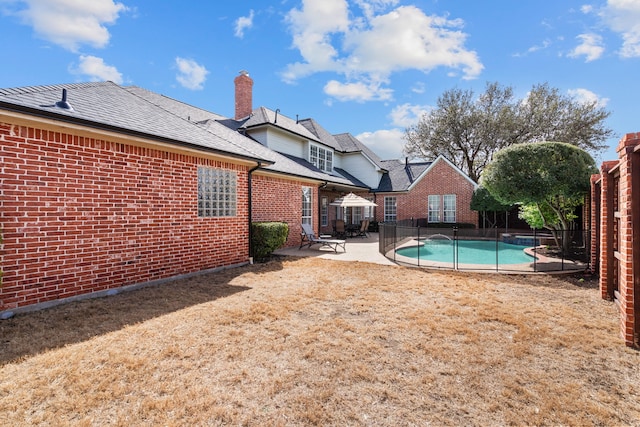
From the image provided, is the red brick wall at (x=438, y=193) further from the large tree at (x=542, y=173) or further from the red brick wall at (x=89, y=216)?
the red brick wall at (x=89, y=216)

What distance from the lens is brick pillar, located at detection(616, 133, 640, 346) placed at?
375cm

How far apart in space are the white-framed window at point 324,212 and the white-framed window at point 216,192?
31.4ft

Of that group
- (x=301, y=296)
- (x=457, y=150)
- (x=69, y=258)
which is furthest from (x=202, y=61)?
(x=457, y=150)

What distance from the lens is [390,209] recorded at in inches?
895

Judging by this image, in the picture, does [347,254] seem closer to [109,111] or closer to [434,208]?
[109,111]

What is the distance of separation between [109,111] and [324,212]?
1316 cm

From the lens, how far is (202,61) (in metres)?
12.2

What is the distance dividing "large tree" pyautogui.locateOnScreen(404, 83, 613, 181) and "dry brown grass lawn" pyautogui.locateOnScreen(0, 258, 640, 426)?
1087 inches

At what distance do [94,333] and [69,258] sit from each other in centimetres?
218

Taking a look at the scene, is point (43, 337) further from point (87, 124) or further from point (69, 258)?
point (87, 124)

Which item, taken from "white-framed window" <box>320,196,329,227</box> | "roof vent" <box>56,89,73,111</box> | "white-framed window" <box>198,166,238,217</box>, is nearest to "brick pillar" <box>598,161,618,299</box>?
"white-framed window" <box>198,166,238,217</box>

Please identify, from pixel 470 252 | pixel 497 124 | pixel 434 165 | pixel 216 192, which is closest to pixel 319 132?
pixel 434 165

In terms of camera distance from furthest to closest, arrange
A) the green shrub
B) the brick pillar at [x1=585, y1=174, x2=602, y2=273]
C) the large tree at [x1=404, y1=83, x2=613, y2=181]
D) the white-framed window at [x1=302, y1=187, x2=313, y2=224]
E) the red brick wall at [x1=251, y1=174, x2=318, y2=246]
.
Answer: the large tree at [x1=404, y1=83, x2=613, y2=181]
the white-framed window at [x1=302, y1=187, x2=313, y2=224]
the red brick wall at [x1=251, y1=174, x2=318, y2=246]
the green shrub
the brick pillar at [x1=585, y1=174, x2=602, y2=273]

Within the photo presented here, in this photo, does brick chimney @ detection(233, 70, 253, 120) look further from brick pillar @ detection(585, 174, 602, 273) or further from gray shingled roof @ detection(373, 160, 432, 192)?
brick pillar @ detection(585, 174, 602, 273)
